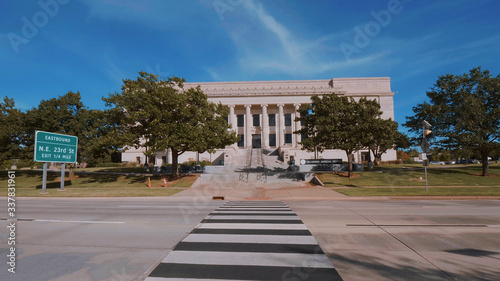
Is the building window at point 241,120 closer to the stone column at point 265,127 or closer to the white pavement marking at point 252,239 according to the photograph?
the stone column at point 265,127

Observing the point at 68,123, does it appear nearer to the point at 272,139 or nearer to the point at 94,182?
the point at 94,182

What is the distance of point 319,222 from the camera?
836 centimetres

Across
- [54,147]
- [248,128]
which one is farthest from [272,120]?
[54,147]

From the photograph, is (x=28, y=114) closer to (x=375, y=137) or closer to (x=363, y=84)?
(x=375, y=137)

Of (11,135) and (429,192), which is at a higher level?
(11,135)

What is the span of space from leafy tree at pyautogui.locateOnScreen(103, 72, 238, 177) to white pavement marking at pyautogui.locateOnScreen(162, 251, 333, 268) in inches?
809

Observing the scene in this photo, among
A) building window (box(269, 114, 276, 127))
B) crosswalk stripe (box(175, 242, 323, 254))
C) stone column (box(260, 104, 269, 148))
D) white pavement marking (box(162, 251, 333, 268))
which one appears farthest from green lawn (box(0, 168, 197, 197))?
building window (box(269, 114, 276, 127))

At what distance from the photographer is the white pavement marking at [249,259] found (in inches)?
181

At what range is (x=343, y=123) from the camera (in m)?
28.2

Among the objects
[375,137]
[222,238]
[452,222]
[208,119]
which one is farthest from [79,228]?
[375,137]

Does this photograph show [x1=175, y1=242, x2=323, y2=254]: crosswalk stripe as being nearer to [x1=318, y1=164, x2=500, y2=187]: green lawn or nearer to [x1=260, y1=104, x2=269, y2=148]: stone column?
[x1=318, y1=164, x2=500, y2=187]: green lawn

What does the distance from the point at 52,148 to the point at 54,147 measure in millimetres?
205

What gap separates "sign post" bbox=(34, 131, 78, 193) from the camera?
2056 centimetres

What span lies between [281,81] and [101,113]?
43744mm
